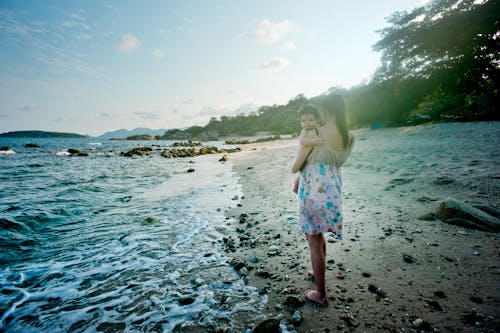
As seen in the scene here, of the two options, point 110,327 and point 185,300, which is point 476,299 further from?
point 110,327

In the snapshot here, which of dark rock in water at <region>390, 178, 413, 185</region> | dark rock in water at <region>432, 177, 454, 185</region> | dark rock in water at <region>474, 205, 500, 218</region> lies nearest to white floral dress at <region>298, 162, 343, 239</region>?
dark rock in water at <region>474, 205, 500, 218</region>

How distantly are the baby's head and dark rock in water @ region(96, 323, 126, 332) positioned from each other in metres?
3.41

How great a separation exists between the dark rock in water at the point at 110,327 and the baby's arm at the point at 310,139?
10.6 feet

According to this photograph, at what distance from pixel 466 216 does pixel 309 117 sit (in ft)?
13.3

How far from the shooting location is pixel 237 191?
33.2ft

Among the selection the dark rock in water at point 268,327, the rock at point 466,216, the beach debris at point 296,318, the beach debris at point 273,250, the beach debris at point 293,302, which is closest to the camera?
the dark rock in water at point 268,327

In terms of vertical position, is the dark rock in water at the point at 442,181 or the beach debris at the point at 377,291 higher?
the dark rock in water at the point at 442,181

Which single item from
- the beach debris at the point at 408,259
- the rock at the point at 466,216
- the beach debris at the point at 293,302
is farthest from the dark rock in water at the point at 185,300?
the rock at the point at 466,216

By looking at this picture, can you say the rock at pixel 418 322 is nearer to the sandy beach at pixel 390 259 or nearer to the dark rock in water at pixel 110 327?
the sandy beach at pixel 390 259

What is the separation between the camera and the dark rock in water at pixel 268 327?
2.71m

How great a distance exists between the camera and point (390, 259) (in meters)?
3.88

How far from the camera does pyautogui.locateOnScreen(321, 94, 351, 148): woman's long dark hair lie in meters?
2.85

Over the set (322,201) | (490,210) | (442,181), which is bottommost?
(490,210)

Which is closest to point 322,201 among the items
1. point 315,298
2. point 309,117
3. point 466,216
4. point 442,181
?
point 309,117
